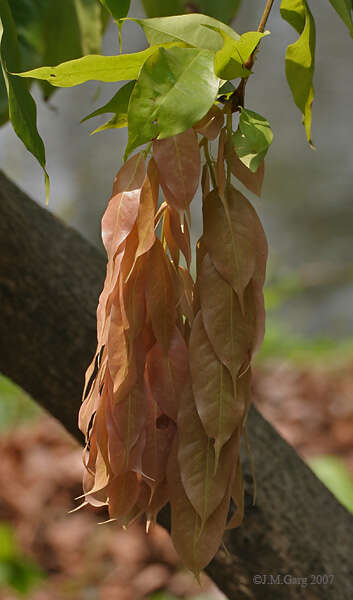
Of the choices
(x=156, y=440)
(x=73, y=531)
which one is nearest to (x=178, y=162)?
(x=156, y=440)

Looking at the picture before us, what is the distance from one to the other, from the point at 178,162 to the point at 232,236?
0.04m

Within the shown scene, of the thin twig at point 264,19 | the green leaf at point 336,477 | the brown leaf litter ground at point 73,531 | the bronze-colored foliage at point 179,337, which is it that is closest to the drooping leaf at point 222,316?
the bronze-colored foliage at point 179,337

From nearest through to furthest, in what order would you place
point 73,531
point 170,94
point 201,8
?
point 170,94
point 201,8
point 73,531

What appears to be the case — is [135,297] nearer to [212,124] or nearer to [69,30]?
[212,124]

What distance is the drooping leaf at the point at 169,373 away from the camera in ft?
0.98

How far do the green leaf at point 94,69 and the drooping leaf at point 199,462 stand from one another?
0.15m

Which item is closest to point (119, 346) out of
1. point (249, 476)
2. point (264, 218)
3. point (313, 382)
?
point (249, 476)

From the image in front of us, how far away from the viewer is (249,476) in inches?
23.7

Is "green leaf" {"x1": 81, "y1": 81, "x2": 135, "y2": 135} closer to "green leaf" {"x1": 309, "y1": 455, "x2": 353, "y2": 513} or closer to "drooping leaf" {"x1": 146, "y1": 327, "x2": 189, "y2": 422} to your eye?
"drooping leaf" {"x1": 146, "y1": 327, "x2": 189, "y2": 422}

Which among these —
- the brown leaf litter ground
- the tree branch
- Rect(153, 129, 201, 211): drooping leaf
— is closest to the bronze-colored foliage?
Rect(153, 129, 201, 211): drooping leaf

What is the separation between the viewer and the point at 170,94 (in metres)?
0.25

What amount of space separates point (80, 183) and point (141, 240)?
5033 mm

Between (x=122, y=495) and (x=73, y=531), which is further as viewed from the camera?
(x=73, y=531)

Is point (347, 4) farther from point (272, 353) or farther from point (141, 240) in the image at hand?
point (272, 353)
